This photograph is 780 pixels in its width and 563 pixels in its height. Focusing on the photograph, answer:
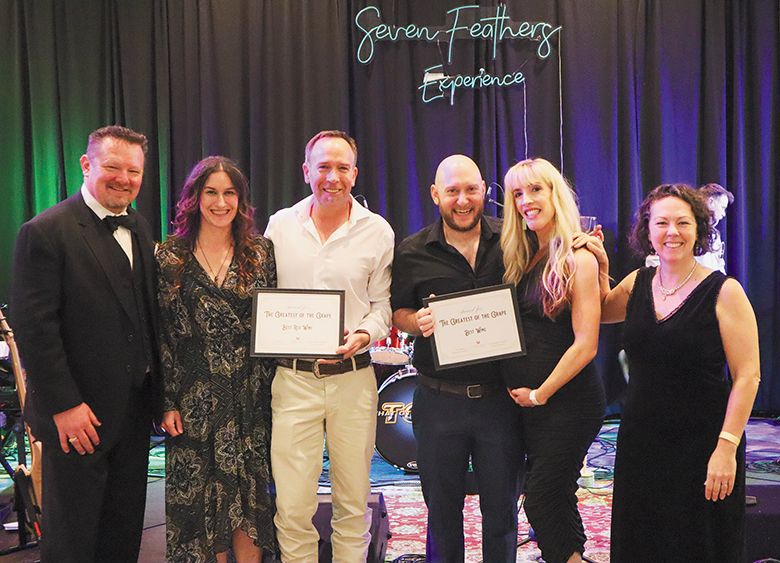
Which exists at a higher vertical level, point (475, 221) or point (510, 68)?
point (510, 68)

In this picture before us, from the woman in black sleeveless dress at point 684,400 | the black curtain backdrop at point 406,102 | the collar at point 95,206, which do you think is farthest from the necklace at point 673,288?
the black curtain backdrop at point 406,102

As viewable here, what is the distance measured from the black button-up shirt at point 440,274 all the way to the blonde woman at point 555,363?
0.40 ft

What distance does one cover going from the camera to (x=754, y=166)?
6770mm

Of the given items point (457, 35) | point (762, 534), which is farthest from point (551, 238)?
point (457, 35)

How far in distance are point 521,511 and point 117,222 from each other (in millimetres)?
2904

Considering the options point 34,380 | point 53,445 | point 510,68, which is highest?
point 510,68

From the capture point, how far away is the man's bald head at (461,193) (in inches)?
111

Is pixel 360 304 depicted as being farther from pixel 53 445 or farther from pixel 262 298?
pixel 53 445

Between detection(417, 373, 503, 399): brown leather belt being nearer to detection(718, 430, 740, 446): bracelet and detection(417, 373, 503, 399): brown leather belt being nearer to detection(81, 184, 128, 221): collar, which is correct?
detection(718, 430, 740, 446): bracelet

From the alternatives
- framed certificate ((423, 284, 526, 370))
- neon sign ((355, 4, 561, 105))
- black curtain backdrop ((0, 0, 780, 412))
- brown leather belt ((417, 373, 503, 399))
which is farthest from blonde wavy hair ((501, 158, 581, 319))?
neon sign ((355, 4, 561, 105))

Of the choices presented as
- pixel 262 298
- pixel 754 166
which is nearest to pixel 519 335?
pixel 262 298

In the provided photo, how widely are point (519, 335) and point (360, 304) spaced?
711mm

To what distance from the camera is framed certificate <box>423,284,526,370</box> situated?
8.63 feet

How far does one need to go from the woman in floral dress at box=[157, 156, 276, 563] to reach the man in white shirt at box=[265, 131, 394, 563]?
0.11m
